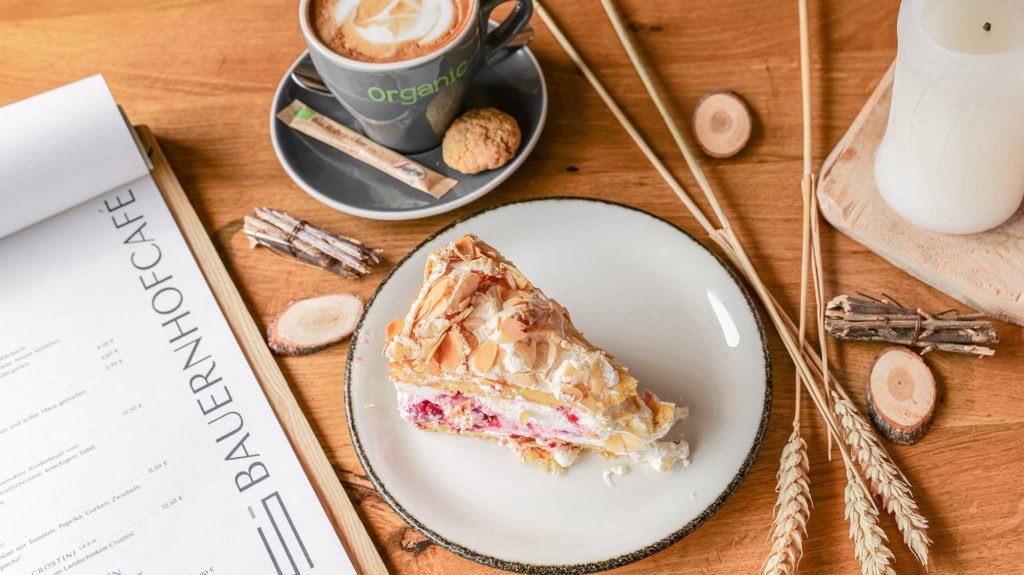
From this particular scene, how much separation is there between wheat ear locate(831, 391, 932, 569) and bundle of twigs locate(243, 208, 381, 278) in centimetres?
55

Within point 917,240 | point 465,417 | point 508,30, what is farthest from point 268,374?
point 917,240

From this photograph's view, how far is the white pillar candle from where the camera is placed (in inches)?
30.6

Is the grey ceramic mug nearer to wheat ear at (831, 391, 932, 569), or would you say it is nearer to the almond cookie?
the almond cookie

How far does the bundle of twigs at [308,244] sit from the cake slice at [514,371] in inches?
7.6

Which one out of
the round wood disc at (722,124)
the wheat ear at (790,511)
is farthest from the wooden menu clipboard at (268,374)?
the round wood disc at (722,124)

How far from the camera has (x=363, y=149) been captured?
106 centimetres

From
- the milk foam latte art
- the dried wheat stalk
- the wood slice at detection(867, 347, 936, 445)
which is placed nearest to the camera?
the dried wheat stalk

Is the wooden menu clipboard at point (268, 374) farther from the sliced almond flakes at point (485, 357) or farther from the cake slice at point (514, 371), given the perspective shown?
the sliced almond flakes at point (485, 357)

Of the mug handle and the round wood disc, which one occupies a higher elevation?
the mug handle

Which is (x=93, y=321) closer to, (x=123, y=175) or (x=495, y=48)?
(x=123, y=175)

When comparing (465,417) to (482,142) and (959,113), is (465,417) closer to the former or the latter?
(482,142)

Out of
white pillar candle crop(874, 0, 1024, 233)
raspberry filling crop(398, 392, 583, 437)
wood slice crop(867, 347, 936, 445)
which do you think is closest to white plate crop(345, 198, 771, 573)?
Result: raspberry filling crop(398, 392, 583, 437)

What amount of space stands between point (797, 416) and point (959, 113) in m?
0.33

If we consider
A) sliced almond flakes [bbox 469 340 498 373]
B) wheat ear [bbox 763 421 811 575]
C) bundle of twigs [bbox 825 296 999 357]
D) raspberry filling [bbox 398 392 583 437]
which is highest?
sliced almond flakes [bbox 469 340 498 373]
